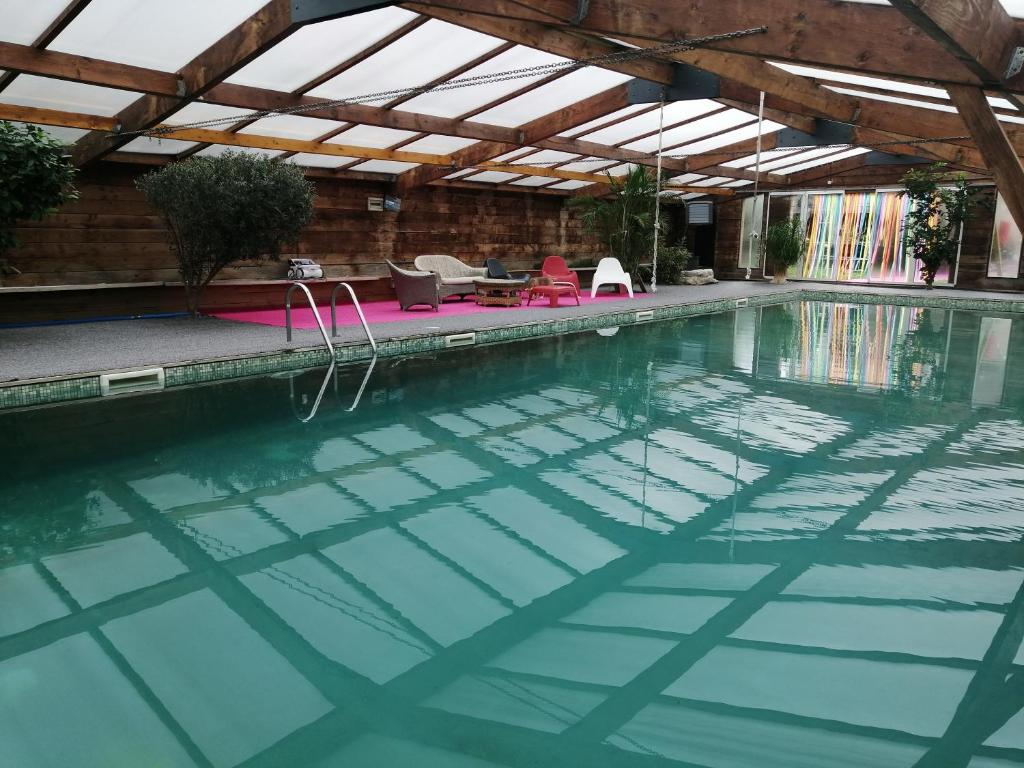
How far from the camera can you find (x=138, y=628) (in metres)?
2.17

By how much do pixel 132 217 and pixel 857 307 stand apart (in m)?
11.2

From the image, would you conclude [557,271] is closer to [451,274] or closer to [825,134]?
[451,274]

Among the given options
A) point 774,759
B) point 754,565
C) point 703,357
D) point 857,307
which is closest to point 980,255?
point 857,307

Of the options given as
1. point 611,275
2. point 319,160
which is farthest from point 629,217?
point 319,160

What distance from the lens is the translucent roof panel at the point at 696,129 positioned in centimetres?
1113

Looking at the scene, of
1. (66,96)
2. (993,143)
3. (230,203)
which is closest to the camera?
(993,143)

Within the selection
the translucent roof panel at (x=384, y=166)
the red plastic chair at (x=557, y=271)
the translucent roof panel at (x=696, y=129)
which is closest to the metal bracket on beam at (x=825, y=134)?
the translucent roof panel at (x=696, y=129)

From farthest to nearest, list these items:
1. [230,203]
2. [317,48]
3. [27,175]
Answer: [230,203], [317,48], [27,175]

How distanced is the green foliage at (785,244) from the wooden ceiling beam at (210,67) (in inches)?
476

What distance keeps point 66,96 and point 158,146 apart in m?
1.80

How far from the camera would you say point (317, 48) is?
6.48 meters

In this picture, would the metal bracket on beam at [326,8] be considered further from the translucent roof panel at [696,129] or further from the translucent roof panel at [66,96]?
the translucent roof panel at [696,129]

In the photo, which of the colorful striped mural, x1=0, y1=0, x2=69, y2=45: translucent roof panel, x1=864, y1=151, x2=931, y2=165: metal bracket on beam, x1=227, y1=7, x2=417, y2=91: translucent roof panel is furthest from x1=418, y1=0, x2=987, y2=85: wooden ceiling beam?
the colorful striped mural

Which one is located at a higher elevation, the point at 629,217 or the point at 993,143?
the point at 993,143
